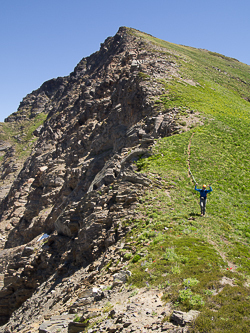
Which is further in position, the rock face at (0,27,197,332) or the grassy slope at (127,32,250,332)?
the rock face at (0,27,197,332)

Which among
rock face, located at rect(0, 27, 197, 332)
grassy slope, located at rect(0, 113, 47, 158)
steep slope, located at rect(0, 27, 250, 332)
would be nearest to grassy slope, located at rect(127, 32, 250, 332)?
steep slope, located at rect(0, 27, 250, 332)

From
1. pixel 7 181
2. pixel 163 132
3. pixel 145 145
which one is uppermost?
pixel 163 132

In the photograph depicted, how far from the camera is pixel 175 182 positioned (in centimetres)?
2114

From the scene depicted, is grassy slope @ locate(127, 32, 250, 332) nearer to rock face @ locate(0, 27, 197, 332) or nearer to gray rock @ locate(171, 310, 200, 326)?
gray rock @ locate(171, 310, 200, 326)

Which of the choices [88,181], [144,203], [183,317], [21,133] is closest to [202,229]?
Result: [144,203]

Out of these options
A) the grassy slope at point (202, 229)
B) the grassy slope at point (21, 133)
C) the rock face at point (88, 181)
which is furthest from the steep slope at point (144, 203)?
the grassy slope at point (21, 133)

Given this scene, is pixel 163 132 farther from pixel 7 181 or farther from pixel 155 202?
pixel 7 181

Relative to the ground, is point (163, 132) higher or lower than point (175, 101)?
lower

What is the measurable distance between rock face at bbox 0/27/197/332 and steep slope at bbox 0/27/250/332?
171mm

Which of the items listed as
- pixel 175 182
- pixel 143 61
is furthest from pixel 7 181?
pixel 175 182

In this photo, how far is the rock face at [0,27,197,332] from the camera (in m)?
21.1

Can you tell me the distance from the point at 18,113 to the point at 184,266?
599ft

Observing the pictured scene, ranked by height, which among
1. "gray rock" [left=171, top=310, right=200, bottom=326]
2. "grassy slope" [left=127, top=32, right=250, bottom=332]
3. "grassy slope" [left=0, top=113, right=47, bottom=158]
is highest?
"grassy slope" [left=0, top=113, right=47, bottom=158]

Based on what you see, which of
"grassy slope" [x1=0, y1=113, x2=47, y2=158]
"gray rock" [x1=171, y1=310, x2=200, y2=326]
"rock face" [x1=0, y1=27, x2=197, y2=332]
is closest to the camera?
"gray rock" [x1=171, y1=310, x2=200, y2=326]
